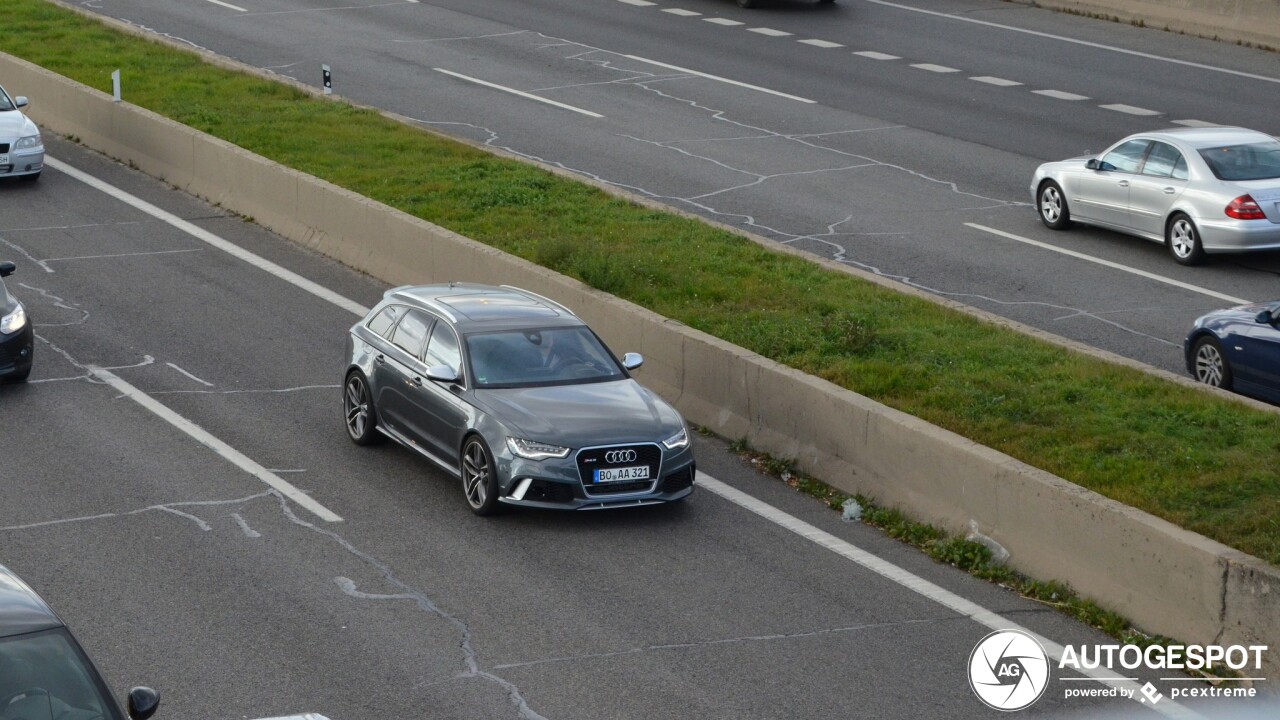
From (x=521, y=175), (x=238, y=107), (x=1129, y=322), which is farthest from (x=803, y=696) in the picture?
(x=238, y=107)

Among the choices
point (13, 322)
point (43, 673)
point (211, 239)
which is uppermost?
point (43, 673)

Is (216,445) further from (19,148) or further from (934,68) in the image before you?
(934,68)

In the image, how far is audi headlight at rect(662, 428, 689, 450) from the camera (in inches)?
459

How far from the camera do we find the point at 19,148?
73.6ft

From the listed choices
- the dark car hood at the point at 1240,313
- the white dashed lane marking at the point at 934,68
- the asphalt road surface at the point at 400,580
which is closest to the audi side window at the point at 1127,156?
the dark car hood at the point at 1240,313

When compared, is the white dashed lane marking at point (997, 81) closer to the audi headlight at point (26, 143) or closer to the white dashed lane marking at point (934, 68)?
the white dashed lane marking at point (934, 68)

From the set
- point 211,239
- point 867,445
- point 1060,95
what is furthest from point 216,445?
point 1060,95

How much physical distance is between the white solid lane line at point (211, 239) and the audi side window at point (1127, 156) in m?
9.65

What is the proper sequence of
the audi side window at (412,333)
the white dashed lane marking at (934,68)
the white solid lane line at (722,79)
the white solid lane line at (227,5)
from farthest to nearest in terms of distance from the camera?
the white solid lane line at (227,5)
the white dashed lane marking at (934,68)
the white solid lane line at (722,79)
the audi side window at (412,333)

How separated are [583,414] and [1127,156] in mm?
11243

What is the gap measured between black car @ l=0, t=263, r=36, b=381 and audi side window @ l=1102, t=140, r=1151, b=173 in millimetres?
13145

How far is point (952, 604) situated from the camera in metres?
10.3

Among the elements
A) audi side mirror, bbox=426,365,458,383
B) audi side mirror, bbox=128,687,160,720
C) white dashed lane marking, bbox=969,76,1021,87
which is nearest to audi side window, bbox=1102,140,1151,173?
white dashed lane marking, bbox=969,76,1021,87

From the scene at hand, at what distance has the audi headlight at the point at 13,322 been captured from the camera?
1395 centimetres
